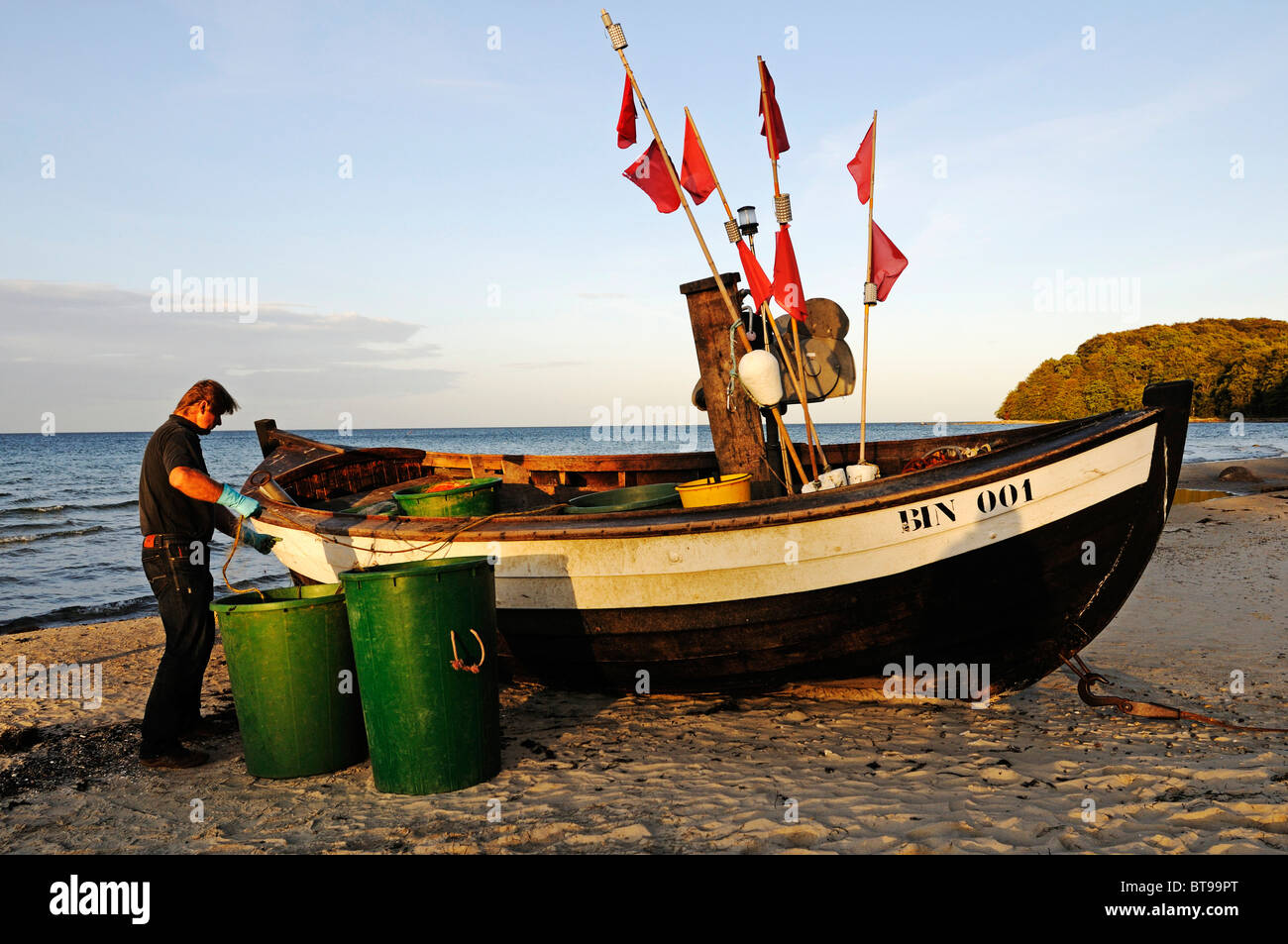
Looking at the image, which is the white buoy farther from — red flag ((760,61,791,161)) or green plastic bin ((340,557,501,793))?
green plastic bin ((340,557,501,793))

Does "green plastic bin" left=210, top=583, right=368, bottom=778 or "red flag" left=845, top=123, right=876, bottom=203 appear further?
"red flag" left=845, top=123, right=876, bottom=203

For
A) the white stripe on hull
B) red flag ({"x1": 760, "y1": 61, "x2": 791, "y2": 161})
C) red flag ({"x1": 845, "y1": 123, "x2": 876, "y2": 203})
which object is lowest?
the white stripe on hull

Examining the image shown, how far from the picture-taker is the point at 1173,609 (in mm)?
9273

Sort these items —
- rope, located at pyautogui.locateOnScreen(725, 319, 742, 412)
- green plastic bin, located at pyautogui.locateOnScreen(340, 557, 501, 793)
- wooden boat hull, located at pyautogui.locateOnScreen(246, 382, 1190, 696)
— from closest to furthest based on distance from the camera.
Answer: green plastic bin, located at pyautogui.locateOnScreen(340, 557, 501, 793)
wooden boat hull, located at pyautogui.locateOnScreen(246, 382, 1190, 696)
rope, located at pyautogui.locateOnScreen(725, 319, 742, 412)

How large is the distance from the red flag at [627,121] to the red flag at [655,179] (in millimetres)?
283

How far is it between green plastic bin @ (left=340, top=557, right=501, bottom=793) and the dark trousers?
124 cm

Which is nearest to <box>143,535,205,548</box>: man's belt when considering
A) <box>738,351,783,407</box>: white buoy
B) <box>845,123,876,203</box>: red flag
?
<box>738,351,783,407</box>: white buoy

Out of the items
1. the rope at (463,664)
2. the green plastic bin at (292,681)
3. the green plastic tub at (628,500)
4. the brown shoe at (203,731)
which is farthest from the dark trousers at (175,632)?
the green plastic tub at (628,500)

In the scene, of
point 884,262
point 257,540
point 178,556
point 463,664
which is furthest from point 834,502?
point 178,556

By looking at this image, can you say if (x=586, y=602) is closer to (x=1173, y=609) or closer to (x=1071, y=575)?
(x=1071, y=575)

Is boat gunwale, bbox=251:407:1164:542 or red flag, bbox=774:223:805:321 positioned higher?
red flag, bbox=774:223:805:321

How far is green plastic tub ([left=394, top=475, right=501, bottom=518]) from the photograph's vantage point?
5.79 m

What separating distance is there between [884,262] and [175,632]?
5367mm

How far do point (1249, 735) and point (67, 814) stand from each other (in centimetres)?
679
